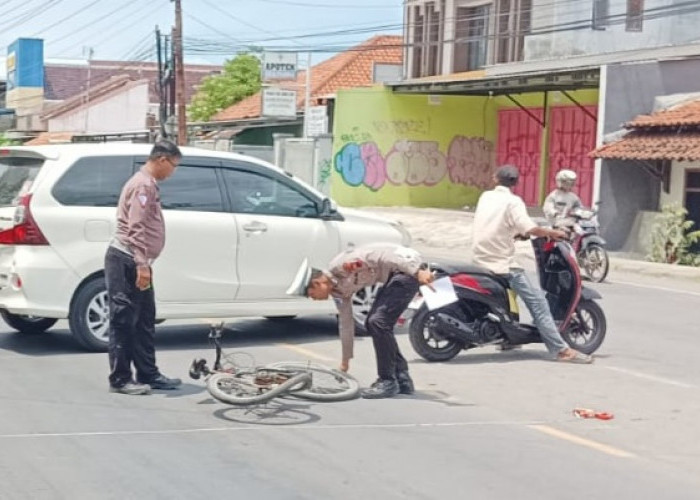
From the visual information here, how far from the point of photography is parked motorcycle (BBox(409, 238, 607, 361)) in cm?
1085

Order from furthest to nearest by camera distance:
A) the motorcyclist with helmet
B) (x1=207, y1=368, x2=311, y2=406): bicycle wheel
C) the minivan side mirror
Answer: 1. the motorcyclist with helmet
2. the minivan side mirror
3. (x1=207, y1=368, x2=311, y2=406): bicycle wheel

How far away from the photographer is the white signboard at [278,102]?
142ft

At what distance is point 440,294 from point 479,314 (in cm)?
84

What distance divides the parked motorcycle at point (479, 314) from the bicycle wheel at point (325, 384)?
175 cm

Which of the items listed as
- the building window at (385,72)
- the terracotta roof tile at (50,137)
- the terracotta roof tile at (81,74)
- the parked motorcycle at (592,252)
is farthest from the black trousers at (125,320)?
the terracotta roof tile at (81,74)

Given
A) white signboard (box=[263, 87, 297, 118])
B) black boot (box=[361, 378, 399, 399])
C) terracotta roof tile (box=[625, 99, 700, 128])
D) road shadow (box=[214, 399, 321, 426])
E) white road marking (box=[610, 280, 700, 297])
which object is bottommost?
white road marking (box=[610, 280, 700, 297])

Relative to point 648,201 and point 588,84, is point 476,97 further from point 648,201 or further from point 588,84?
point 648,201

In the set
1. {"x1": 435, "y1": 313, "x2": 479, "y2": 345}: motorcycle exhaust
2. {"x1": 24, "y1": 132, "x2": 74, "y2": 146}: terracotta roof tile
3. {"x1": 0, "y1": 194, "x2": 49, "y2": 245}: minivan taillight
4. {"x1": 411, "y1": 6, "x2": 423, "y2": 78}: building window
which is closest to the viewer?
{"x1": 0, "y1": 194, "x2": 49, "y2": 245}: minivan taillight

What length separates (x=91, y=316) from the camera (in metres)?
11.0

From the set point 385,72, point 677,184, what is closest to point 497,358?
point 677,184

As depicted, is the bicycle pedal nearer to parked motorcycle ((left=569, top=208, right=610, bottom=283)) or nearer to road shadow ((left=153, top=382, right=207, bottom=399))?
road shadow ((left=153, top=382, right=207, bottom=399))

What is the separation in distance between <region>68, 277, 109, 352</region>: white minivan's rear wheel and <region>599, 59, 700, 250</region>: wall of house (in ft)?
56.1

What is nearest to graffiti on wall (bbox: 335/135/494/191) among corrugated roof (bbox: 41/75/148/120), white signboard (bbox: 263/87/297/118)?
white signboard (bbox: 263/87/297/118)

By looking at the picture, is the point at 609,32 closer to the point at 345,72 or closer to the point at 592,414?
the point at 345,72
